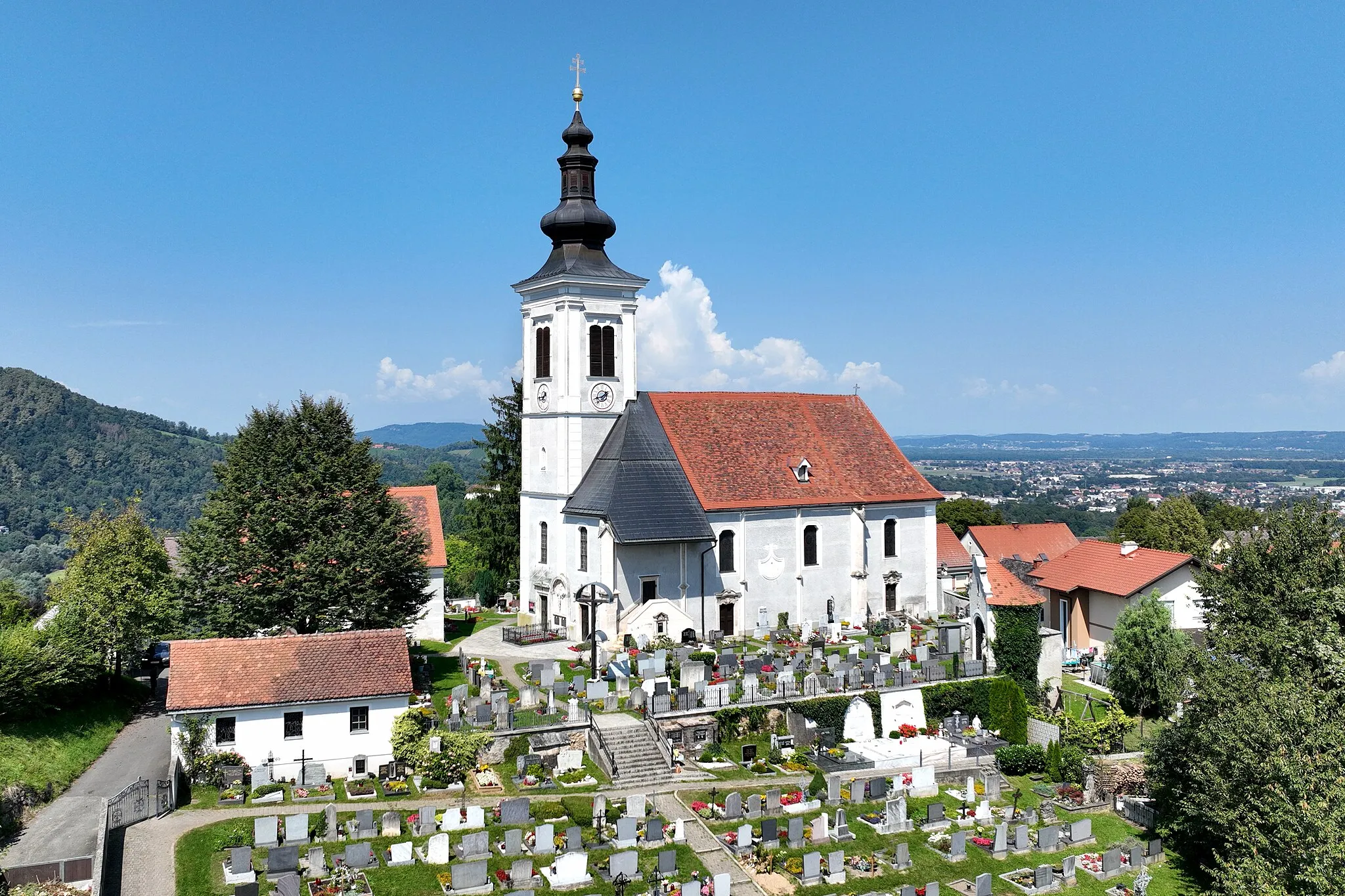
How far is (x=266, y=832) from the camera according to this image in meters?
23.7

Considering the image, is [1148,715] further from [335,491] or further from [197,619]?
[197,619]

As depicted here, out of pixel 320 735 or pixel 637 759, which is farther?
pixel 637 759

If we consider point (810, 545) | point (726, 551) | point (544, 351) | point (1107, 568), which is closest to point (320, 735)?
point (726, 551)

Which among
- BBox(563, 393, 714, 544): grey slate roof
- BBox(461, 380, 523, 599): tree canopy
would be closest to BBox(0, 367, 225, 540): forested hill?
BBox(461, 380, 523, 599): tree canopy

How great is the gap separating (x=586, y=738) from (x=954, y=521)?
51921 millimetres

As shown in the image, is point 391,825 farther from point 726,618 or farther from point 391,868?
point 726,618

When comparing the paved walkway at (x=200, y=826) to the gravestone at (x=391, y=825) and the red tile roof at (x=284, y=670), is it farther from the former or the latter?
the red tile roof at (x=284, y=670)

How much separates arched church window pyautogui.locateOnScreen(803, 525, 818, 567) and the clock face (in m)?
10.8

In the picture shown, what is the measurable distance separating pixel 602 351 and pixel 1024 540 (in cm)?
3326

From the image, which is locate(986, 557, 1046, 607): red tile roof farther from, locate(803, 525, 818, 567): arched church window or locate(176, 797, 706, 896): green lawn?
Answer: locate(176, 797, 706, 896): green lawn

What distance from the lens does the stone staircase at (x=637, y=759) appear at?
29.4 m

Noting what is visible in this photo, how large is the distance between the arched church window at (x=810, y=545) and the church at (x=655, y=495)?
69 mm

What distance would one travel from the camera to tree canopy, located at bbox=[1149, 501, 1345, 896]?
21562 mm

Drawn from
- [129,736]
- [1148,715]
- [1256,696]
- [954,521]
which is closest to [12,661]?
[129,736]
